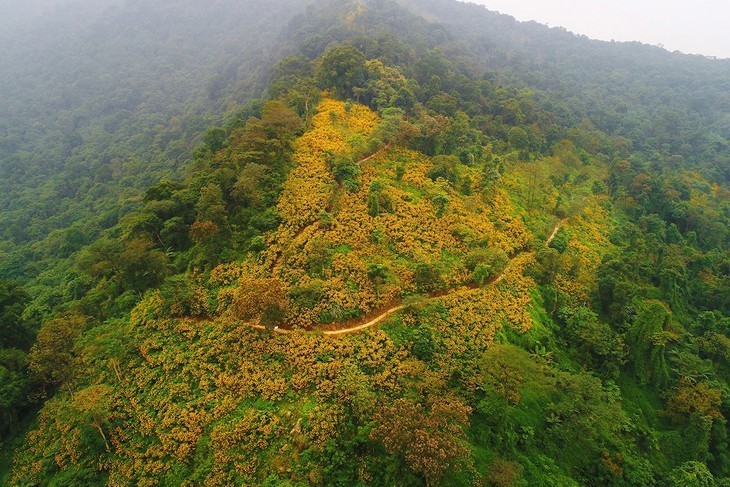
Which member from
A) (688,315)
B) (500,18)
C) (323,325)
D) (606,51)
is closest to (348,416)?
(323,325)

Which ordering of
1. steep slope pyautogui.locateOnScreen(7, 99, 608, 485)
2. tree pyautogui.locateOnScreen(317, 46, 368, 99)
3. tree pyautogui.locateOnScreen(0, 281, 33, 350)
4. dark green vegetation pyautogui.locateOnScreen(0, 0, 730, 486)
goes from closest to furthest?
steep slope pyautogui.locateOnScreen(7, 99, 608, 485) → dark green vegetation pyautogui.locateOnScreen(0, 0, 730, 486) → tree pyautogui.locateOnScreen(0, 281, 33, 350) → tree pyautogui.locateOnScreen(317, 46, 368, 99)

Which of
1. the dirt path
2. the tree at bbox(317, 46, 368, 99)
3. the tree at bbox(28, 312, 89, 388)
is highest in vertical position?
the tree at bbox(317, 46, 368, 99)

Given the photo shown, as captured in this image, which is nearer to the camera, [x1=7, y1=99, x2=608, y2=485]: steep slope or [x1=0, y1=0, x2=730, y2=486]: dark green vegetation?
[x1=7, y1=99, x2=608, y2=485]: steep slope

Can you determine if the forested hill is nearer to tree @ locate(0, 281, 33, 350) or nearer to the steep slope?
tree @ locate(0, 281, 33, 350)

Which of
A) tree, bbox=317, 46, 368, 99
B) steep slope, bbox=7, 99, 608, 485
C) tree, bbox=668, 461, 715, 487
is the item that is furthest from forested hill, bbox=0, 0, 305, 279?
tree, bbox=668, 461, 715, 487

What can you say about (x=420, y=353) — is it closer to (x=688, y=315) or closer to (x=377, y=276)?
(x=377, y=276)

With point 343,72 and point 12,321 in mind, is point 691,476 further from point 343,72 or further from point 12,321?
point 343,72

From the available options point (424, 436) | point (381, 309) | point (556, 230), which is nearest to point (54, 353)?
point (381, 309)

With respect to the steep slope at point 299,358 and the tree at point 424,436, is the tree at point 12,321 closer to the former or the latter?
the steep slope at point 299,358

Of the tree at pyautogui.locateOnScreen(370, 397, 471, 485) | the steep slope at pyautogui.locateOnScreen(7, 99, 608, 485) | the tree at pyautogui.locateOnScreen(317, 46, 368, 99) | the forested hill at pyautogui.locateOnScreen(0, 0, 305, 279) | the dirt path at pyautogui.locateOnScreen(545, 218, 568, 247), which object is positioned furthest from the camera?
the forested hill at pyautogui.locateOnScreen(0, 0, 305, 279)
